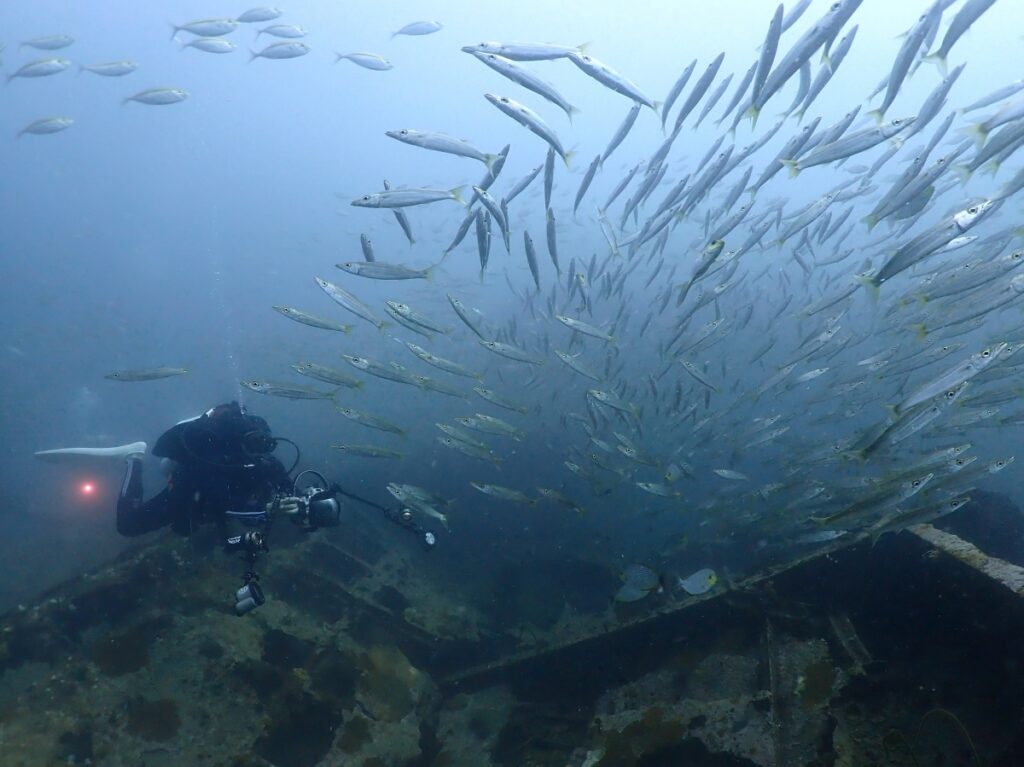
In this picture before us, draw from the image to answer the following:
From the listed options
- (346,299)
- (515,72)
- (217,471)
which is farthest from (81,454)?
(515,72)

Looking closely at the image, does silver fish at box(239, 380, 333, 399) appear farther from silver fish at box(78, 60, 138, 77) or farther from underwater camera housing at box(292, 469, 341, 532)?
silver fish at box(78, 60, 138, 77)

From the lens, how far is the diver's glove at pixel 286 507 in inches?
209

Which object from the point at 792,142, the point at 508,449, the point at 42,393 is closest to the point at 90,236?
the point at 42,393

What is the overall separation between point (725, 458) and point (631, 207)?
8.48 meters

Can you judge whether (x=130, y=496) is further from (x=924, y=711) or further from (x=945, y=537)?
(x=945, y=537)

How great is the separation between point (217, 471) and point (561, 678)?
454 centimetres

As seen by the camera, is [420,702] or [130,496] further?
[130,496]

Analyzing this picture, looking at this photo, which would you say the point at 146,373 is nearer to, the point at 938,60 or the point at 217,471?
the point at 217,471

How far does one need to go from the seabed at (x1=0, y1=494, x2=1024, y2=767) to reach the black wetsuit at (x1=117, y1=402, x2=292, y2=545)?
602 mm

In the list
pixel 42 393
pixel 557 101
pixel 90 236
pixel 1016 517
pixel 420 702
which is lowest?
pixel 90 236

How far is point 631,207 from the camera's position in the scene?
753 cm

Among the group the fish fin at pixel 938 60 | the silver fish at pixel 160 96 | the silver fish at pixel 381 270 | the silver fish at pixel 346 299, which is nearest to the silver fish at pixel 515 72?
the silver fish at pixel 381 270

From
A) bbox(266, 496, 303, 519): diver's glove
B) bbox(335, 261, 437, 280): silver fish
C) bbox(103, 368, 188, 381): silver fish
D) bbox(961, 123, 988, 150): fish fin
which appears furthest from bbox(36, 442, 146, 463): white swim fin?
bbox(961, 123, 988, 150): fish fin

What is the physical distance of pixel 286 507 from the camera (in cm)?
536
